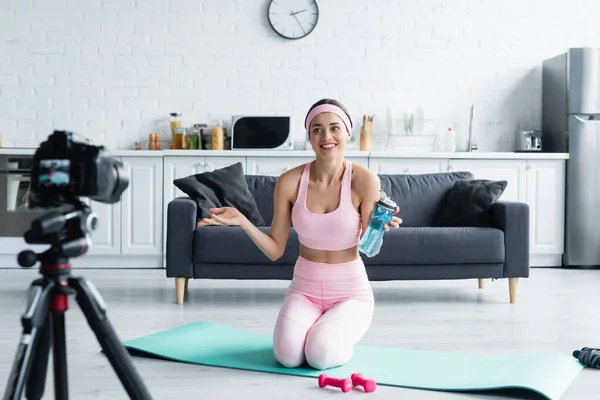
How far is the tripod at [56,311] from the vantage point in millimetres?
1373

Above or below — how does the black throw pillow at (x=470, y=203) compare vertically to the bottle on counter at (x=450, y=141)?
below

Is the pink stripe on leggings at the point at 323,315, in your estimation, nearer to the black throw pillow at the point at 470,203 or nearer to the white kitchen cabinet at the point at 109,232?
the black throw pillow at the point at 470,203

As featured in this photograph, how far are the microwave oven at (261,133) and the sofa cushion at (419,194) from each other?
1.30 meters

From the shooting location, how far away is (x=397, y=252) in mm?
4062

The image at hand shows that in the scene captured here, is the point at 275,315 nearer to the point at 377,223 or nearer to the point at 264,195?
the point at 264,195

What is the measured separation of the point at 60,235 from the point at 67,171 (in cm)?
13

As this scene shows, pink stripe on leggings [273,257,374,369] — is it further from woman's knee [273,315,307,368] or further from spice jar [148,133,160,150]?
spice jar [148,133,160,150]

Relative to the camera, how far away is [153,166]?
5602 millimetres

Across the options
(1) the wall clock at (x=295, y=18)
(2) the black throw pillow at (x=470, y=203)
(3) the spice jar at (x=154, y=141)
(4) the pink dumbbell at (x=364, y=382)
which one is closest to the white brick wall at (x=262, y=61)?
(1) the wall clock at (x=295, y=18)

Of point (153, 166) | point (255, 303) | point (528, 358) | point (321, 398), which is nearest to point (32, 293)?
point (321, 398)

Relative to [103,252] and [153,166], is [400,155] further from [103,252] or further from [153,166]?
[103,252]

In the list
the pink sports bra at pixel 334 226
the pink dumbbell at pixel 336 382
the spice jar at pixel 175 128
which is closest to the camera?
the pink dumbbell at pixel 336 382

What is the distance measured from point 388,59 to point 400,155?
3.43 feet

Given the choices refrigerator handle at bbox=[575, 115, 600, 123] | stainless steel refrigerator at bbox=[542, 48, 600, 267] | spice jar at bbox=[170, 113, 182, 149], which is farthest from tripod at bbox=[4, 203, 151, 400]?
refrigerator handle at bbox=[575, 115, 600, 123]
